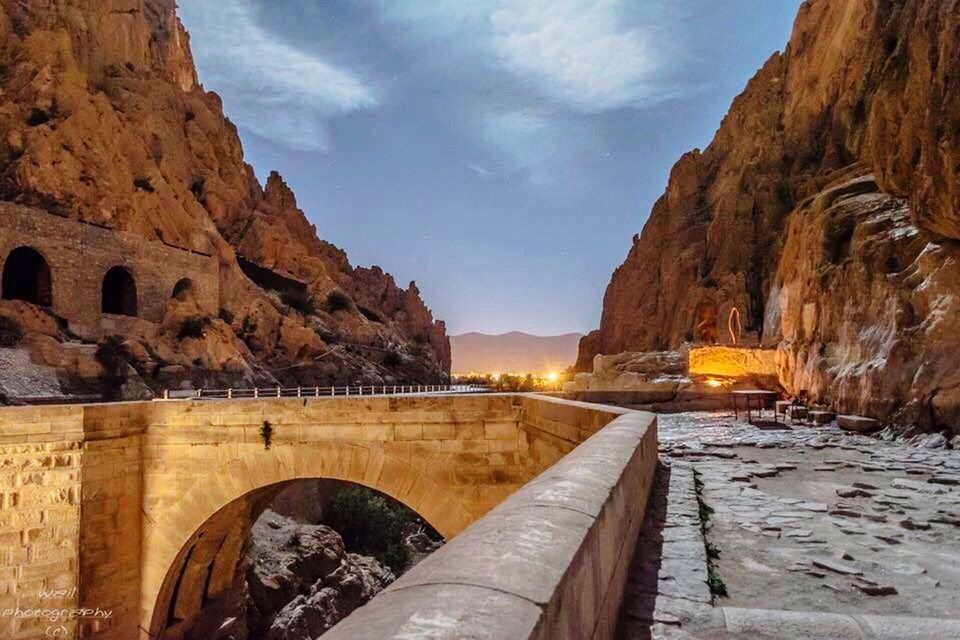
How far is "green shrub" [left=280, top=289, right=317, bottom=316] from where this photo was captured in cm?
4405

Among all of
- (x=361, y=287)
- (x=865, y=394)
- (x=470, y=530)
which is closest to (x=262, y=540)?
(x=865, y=394)

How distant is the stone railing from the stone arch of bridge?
5.88 m

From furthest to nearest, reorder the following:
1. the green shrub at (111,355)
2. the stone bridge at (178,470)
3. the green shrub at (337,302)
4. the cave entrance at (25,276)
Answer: the green shrub at (337,302) < the cave entrance at (25,276) < the green shrub at (111,355) < the stone bridge at (178,470)

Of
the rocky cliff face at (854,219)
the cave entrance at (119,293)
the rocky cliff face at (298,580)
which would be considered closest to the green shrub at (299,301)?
the cave entrance at (119,293)

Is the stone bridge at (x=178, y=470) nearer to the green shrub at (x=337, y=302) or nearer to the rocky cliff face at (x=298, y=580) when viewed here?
the rocky cliff face at (x=298, y=580)

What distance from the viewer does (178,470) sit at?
9.45m

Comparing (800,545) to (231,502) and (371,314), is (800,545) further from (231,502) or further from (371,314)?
(371,314)

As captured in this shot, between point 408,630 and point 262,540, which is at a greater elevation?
point 408,630

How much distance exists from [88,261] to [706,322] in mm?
34730

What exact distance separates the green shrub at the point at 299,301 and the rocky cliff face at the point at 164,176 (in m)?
0.16

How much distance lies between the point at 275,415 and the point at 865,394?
35.8 ft

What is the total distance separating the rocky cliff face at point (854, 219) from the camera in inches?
372

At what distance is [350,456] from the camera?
29.7 feet

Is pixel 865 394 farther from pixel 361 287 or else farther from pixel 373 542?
pixel 361 287
